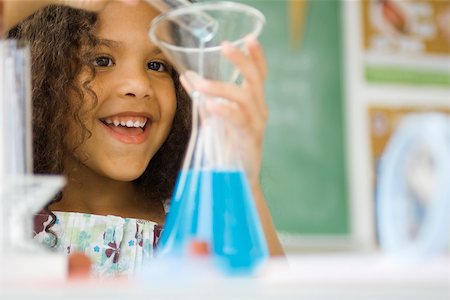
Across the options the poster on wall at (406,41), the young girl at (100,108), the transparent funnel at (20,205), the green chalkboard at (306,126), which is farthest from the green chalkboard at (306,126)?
the transparent funnel at (20,205)

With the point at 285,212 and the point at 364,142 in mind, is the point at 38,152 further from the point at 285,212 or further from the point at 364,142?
the point at 364,142

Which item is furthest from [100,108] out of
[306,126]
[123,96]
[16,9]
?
[306,126]

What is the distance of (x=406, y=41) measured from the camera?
2506 mm

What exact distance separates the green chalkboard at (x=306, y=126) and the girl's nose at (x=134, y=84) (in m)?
1.46

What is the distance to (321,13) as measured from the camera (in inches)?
94.6

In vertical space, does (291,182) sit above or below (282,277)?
below

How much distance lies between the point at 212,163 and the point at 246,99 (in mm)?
55

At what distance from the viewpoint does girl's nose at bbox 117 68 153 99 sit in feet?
2.84

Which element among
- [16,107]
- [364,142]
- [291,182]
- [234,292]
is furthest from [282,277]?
[364,142]

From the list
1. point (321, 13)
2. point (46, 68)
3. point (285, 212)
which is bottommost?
Answer: point (285, 212)

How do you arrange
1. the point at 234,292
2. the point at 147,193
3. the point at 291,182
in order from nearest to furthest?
1. the point at 234,292
2. the point at 147,193
3. the point at 291,182

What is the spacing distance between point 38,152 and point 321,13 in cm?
163

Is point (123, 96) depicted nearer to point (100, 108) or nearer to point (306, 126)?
point (100, 108)

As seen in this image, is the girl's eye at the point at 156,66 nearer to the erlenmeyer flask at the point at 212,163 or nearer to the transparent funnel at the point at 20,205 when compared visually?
the erlenmeyer flask at the point at 212,163
